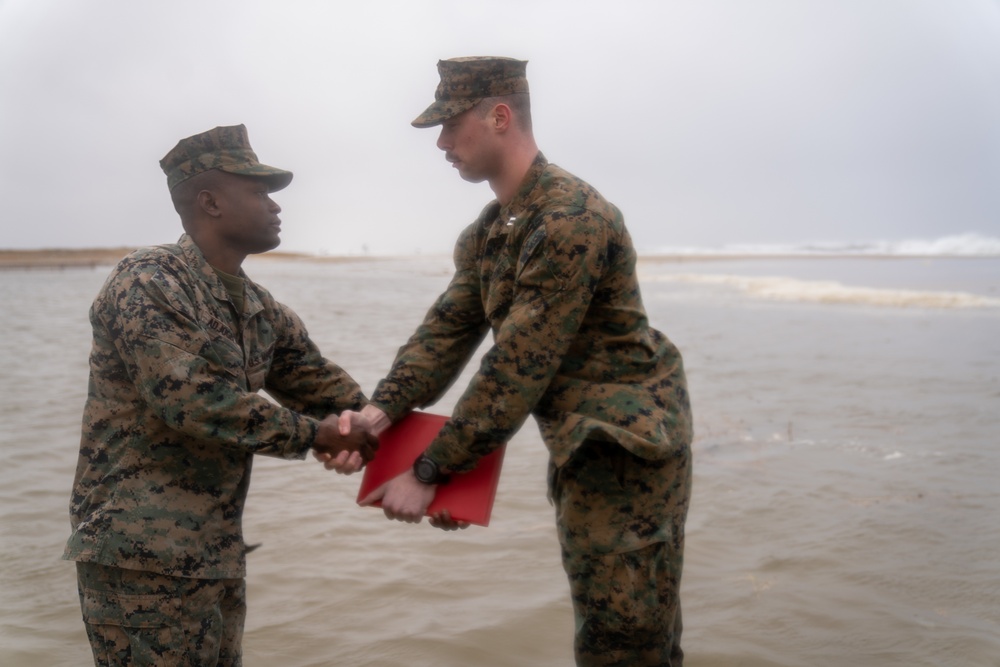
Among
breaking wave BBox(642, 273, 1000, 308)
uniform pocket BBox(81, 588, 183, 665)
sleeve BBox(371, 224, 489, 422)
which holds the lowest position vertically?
breaking wave BBox(642, 273, 1000, 308)

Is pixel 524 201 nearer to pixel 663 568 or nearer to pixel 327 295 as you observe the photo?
pixel 663 568

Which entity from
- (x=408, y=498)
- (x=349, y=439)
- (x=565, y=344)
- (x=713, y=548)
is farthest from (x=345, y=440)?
(x=713, y=548)

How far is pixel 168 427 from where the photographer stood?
2910 millimetres

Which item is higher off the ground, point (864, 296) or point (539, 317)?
point (539, 317)

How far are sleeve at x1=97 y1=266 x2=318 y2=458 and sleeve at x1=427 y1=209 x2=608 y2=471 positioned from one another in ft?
2.15

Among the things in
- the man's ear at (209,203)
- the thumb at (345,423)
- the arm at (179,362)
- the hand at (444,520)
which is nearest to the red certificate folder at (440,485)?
the hand at (444,520)

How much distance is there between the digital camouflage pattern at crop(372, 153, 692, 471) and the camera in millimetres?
2859

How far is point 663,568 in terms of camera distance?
3.03 metres

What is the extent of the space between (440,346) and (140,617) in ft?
4.33

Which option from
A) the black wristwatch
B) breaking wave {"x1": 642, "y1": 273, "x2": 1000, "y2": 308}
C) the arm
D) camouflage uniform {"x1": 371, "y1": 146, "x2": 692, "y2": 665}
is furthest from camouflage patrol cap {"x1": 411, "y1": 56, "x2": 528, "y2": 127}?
breaking wave {"x1": 642, "y1": 273, "x2": 1000, "y2": 308}

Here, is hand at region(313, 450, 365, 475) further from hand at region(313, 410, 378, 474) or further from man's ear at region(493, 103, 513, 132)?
man's ear at region(493, 103, 513, 132)

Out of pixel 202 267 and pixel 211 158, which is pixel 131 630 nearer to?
pixel 202 267

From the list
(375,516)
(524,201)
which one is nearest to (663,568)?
(524,201)

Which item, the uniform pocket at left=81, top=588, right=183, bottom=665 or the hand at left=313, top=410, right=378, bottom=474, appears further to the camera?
the hand at left=313, top=410, right=378, bottom=474
